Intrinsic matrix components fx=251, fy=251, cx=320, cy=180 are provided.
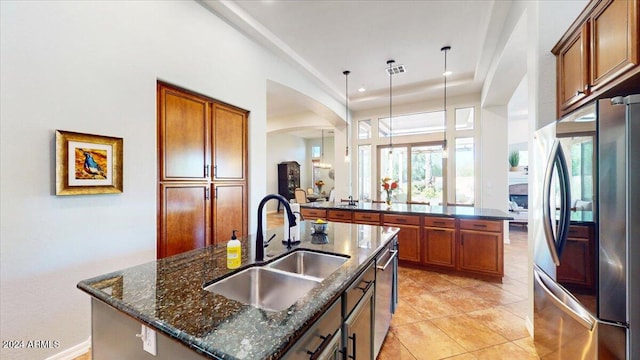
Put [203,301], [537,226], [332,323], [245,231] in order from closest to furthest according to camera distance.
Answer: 1. [203,301]
2. [332,323]
3. [537,226]
4. [245,231]

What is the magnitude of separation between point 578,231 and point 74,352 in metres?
3.46

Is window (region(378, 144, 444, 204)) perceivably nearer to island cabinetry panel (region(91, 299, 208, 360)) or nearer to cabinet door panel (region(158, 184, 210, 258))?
cabinet door panel (region(158, 184, 210, 258))

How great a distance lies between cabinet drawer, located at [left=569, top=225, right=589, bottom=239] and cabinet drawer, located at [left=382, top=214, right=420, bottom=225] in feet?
8.05

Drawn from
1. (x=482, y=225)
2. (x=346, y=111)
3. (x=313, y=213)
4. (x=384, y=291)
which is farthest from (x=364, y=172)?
(x=384, y=291)

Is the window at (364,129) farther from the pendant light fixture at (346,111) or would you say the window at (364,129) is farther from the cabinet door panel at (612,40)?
the cabinet door panel at (612,40)

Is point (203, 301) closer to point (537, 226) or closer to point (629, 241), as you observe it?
point (629, 241)

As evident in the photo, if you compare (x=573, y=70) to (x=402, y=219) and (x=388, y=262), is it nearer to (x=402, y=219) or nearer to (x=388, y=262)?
(x=388, y=262)

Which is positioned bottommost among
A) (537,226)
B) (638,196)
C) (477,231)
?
(477,231)

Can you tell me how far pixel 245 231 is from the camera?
3.47 metres

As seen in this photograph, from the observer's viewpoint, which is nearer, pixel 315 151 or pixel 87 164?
pixel 87 164

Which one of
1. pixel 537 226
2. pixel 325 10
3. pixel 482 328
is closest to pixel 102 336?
pixel 537 226

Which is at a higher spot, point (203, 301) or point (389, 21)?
point (389, 21)

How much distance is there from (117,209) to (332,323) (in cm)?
209

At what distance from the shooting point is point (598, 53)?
1535 mm
